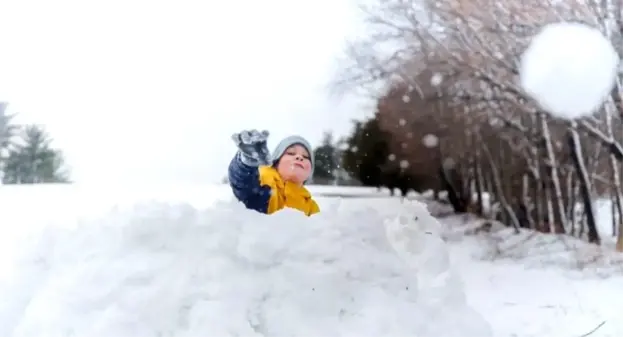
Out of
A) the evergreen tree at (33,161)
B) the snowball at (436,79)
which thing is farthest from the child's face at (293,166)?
Answer: the evergreen tree at (33,161)

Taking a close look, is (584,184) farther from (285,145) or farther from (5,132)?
(5,132)

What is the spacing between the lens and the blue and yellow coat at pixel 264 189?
1235mm

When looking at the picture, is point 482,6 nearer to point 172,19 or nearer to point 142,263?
point 172,19

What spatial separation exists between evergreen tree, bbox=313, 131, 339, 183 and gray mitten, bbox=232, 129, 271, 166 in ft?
0.29

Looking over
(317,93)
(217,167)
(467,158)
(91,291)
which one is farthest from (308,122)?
(91,291)

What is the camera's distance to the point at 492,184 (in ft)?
4.15

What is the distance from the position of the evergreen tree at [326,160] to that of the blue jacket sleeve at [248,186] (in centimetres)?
10

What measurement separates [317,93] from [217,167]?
0.23 m

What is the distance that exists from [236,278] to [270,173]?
0.65 ft

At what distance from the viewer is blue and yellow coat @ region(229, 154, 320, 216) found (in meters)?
1.24

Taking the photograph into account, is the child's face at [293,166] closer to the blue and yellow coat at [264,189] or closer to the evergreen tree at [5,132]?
the blue and yellow coat at [264,189]

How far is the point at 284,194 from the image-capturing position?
1252 millimetres

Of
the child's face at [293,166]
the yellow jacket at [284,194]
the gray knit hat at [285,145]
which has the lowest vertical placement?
the yellow jacket at [284,194]

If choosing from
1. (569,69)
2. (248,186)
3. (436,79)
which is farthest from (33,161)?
(569,69)
